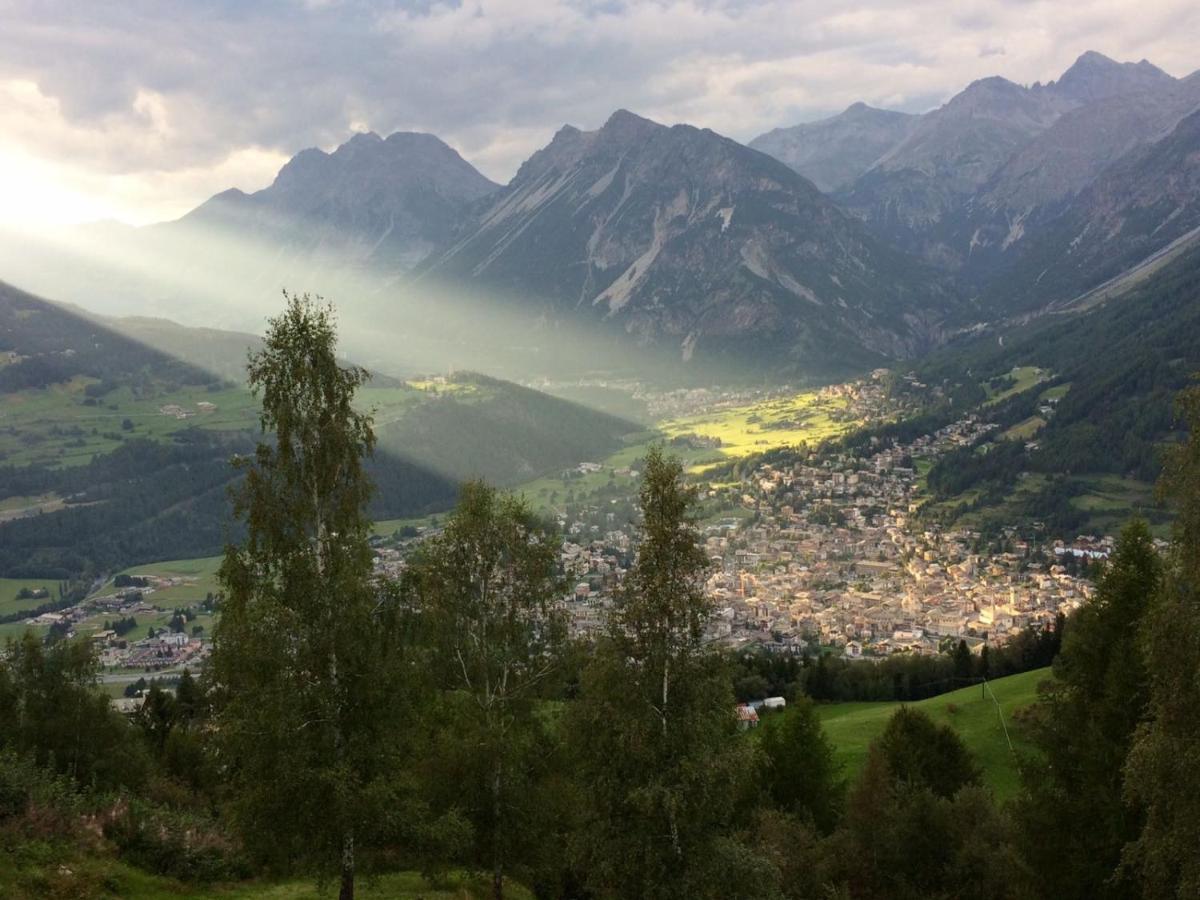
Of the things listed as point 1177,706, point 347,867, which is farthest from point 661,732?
point 1177,706

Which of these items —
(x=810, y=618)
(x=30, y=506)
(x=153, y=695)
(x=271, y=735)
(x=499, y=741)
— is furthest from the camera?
(x=30, y=506)

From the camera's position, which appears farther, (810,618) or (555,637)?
(810,618)

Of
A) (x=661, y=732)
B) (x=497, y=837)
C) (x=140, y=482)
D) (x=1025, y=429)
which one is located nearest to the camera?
(x=661, y=732)

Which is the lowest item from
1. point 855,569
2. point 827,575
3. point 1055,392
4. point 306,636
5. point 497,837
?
point 827,575

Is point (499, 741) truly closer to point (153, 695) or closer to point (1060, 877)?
point (1060, 877)

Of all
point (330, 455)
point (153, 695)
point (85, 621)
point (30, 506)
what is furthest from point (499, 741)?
point (30, 506)

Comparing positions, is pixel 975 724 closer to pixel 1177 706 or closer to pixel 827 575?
pixel 1177 706

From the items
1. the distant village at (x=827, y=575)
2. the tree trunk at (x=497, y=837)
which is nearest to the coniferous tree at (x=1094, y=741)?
the tree trunk at (x=497, y=837)
